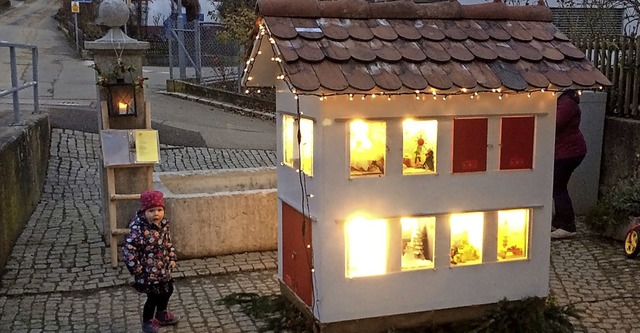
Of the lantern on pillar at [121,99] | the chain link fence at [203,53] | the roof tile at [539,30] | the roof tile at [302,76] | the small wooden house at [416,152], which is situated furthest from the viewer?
the chain link fence at [203,53]

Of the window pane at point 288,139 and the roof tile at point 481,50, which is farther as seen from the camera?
the window pane at point 288,139

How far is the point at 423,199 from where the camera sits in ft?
16.6

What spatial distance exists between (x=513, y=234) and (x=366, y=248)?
1.24 meters

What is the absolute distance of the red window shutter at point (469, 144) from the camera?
5.11 m

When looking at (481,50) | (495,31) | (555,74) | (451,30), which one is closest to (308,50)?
(451,30)

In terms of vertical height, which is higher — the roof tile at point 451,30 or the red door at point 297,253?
the roof tile at point 451,30

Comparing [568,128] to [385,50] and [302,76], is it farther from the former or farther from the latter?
[302,76]

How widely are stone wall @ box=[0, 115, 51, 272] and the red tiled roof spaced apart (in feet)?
12.7

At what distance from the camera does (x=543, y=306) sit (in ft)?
18.1

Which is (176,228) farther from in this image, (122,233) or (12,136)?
(12,136)

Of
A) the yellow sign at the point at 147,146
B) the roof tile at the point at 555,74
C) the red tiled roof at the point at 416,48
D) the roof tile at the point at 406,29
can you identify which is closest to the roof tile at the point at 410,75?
the red tiled roof at the point at 416,48

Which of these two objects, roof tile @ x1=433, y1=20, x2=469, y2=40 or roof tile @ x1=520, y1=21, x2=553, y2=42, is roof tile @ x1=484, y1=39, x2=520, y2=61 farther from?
roof tile @ x1=520, y1=21, x2=553, y2=42

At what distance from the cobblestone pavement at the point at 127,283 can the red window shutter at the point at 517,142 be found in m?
1.46

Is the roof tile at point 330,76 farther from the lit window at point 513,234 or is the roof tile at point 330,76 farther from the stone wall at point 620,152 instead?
the stone wall at point 620,152
